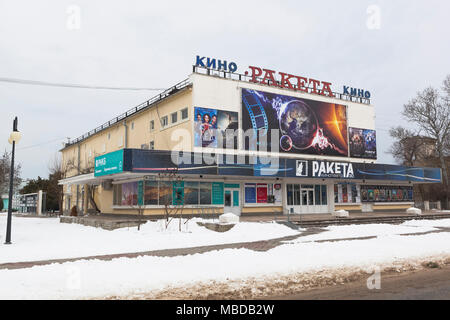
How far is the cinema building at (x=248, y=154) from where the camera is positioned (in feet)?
79.6

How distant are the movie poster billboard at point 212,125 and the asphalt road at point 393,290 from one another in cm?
1898

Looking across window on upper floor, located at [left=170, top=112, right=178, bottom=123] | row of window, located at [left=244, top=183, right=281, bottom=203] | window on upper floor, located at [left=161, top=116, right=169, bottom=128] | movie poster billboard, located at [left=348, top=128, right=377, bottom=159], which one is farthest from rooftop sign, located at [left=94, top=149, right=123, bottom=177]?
movie poster billboard, located at [left=348, top=128, right=377, bottom=159]

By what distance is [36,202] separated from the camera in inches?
2036

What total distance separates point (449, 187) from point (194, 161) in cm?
3680

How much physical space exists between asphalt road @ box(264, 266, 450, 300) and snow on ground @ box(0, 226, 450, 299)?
3.93 feet

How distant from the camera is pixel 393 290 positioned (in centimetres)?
698

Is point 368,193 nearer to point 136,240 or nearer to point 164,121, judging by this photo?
point 164,121

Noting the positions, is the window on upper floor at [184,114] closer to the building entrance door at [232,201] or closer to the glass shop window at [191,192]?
the glass shop window at [191,192]

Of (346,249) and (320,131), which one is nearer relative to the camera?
(346,249)

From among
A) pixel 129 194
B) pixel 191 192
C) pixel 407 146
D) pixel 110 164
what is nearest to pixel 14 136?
pixel 110 164

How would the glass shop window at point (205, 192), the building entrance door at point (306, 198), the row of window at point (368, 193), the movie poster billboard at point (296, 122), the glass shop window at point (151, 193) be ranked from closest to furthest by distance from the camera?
1. the glass shop window at point (151, 193)
2. the glass shop window at point (205, 192)
3. the movie poster billboard at point (296, 122)
4. the building entrance door at point (306, 198)
5. the row of window at point (368, 193)

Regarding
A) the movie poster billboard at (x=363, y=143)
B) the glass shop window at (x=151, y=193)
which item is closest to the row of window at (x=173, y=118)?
the glass shop window at (x=151, y=193)

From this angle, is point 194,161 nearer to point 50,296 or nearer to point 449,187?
point 50,296
